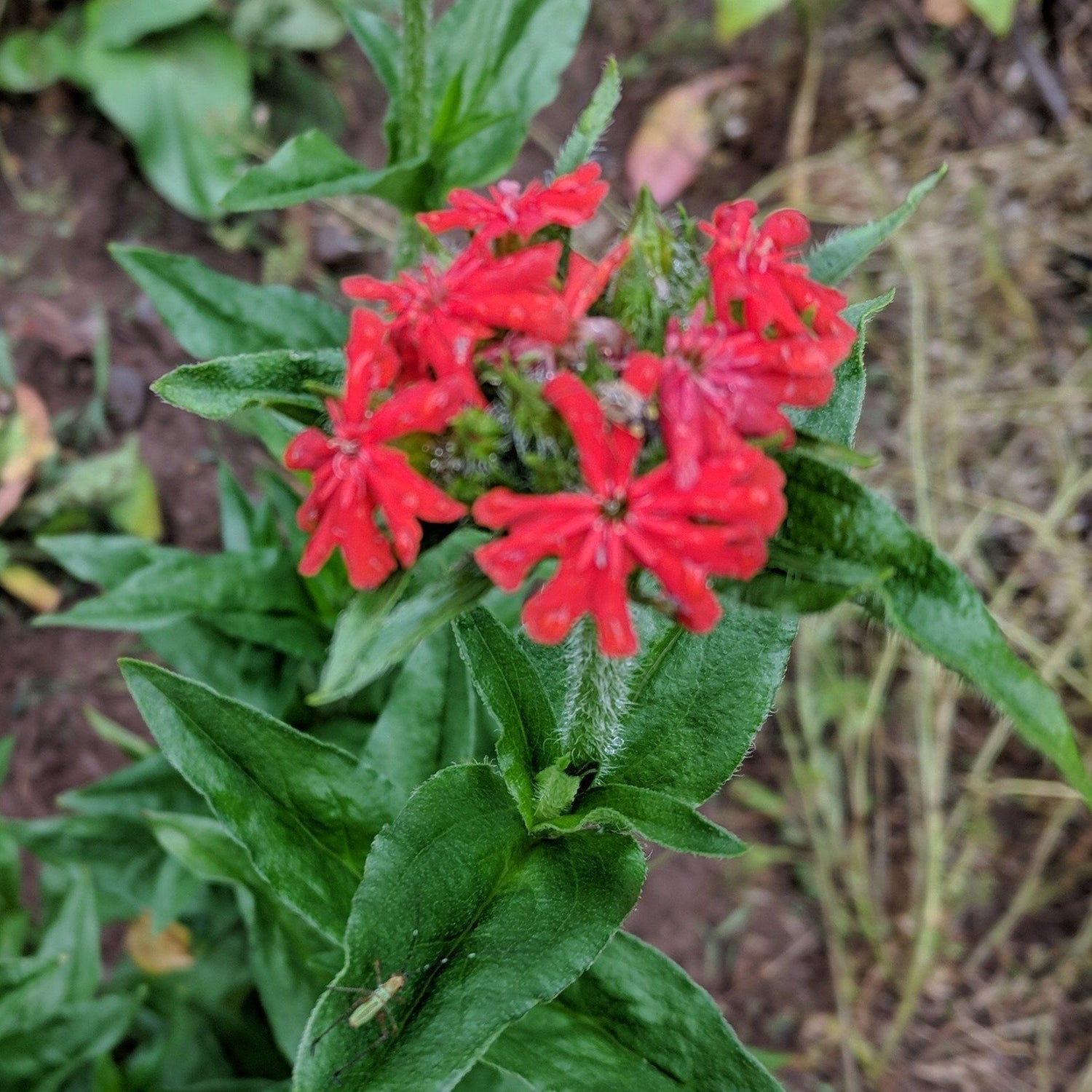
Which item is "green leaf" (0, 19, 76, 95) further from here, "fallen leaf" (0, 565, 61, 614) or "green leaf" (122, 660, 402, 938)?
"green leaf" (122, 660, 402, 938)

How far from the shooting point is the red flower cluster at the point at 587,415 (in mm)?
1076

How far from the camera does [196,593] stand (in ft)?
7.16

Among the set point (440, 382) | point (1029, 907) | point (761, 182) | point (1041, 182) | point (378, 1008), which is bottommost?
point (1029, 907)

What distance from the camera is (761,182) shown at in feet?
13.4

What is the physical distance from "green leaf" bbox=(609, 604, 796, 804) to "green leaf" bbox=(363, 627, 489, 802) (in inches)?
16.1

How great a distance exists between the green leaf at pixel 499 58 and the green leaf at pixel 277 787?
1210 mm

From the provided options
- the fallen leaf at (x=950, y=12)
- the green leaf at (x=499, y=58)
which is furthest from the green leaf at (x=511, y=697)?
the fallen leaf at (x=950, y=12)

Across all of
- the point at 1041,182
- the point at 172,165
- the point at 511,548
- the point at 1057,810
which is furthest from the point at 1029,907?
the point at 172,165

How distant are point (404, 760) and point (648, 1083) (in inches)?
26.3

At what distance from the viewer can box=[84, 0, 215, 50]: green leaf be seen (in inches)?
146

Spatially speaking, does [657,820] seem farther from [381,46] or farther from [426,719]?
[381,46]

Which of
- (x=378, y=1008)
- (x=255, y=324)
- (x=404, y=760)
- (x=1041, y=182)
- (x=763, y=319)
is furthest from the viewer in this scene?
(x=1041, y=182)

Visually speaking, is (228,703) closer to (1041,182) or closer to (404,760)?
(404,760)

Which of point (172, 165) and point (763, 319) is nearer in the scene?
point (763, 319)
